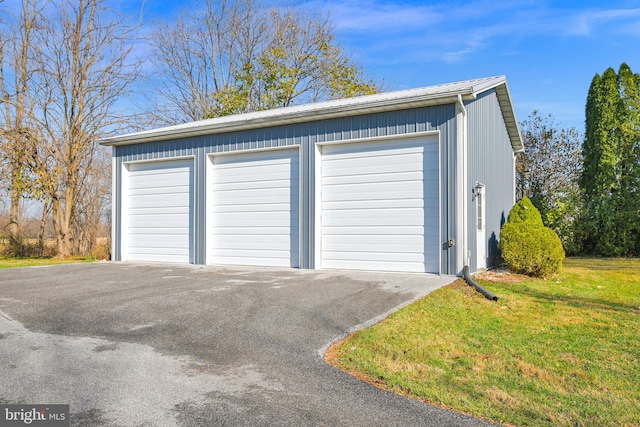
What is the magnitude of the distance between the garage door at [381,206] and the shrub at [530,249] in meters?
1.83

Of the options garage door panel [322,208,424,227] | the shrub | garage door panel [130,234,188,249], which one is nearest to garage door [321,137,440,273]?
garage door panel [322,208,424,227]

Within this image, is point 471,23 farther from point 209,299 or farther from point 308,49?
point 308,49

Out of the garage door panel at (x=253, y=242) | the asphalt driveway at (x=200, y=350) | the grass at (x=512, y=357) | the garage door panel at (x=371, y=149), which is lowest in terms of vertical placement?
the grass at (x=512, y=357)

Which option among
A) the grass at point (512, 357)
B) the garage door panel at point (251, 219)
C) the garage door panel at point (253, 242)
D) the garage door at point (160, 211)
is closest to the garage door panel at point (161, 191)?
the garage door at point (160, 211)

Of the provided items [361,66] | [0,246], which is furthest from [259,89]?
[0,246]

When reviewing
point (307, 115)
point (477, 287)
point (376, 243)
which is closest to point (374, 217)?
point (376, 243)

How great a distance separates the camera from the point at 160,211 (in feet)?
39.0

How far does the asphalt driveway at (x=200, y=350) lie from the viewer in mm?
2914

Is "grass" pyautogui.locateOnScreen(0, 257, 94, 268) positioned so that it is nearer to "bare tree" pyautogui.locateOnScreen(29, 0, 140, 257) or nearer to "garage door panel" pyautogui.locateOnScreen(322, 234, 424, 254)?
"bare tree" pyautogui.locateOnScreen(29, 0, 140, 257)

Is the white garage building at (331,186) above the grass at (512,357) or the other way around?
above

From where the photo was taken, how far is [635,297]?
7.38 metres

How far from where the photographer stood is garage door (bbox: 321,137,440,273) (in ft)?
28.6

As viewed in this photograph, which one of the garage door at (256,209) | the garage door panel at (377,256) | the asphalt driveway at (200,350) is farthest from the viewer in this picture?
the garage door at (256,209)

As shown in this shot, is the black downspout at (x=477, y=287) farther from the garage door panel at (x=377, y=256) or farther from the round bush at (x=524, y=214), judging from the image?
the round bush at (x=524, y=214)
